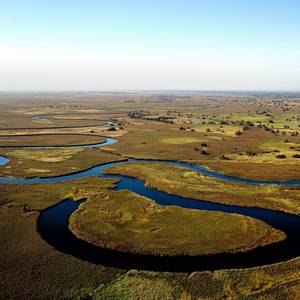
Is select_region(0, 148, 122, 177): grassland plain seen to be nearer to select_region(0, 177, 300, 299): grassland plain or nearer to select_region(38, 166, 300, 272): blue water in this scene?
select_region(38, 166, 300, 272): blue water

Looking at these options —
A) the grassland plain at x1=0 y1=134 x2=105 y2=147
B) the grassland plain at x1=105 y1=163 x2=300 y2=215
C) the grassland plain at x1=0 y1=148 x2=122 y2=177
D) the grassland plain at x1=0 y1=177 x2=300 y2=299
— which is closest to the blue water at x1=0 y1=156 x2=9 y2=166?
the grassland plain at x1=0 y1=148 x2=122 y2=177

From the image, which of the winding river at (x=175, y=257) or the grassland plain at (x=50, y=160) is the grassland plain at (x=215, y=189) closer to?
the winding river at (x=175, y=257)

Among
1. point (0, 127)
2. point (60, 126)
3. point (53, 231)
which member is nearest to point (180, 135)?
point (60, 126)

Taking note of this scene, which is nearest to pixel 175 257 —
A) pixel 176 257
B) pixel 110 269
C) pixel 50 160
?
pixel 176 257

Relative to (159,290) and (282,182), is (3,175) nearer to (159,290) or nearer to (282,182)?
(159,290)

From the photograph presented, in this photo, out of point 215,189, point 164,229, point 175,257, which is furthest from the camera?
point 215,189

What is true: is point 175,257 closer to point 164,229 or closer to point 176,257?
point 176,257
